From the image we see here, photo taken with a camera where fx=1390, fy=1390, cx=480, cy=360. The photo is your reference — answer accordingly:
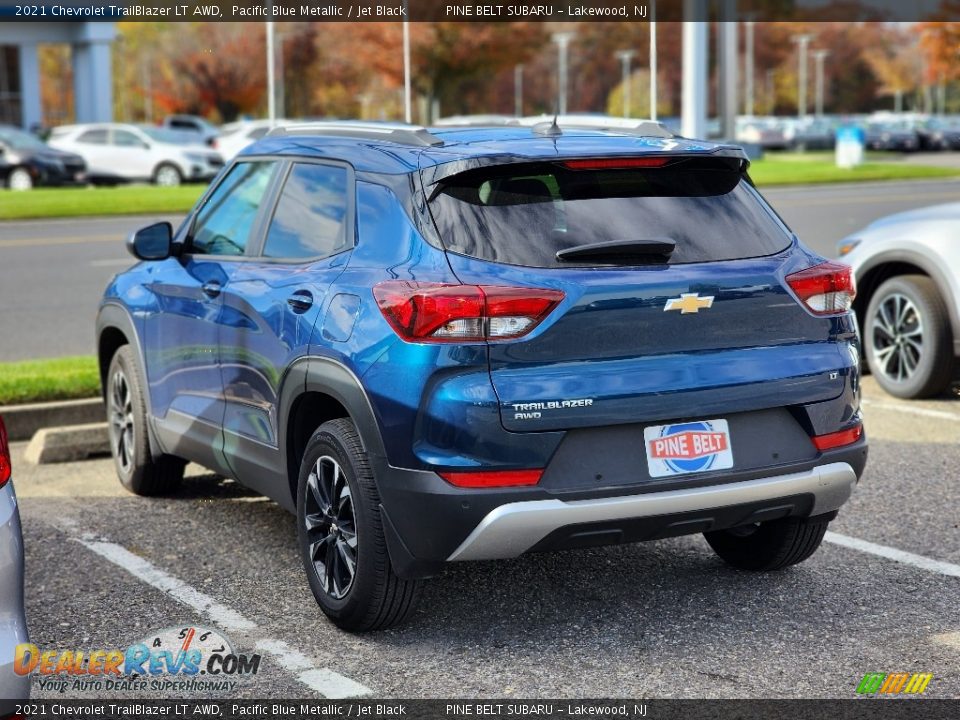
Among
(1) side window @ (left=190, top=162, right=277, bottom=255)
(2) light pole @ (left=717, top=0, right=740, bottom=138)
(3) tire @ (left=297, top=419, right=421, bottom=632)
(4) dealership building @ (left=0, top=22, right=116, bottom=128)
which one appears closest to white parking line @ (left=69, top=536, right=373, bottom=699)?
(3) tire @ (left=297, top=419, right=421, bottom=632)

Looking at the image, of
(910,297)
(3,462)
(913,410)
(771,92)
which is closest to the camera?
(3,462)

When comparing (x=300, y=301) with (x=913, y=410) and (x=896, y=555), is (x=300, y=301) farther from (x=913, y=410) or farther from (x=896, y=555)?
(x=913, y=410)

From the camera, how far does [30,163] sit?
107 ft

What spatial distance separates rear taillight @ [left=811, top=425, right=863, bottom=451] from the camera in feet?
15.7

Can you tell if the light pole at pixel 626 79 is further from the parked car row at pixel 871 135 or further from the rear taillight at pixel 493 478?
the rear taillight at pixel 493 478

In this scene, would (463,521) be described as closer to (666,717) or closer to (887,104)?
(666,717)

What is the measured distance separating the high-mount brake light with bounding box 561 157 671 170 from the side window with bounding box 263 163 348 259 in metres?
0.89

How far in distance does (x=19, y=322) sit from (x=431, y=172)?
913cm

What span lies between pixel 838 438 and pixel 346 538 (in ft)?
5.73

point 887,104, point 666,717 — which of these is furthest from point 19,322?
point 887,104

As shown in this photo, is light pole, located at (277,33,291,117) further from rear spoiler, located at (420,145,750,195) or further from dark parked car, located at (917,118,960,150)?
rear spoiler, located at (420,145,750,195)

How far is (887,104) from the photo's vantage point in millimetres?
121125

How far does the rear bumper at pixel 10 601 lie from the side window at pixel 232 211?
97.2 inches

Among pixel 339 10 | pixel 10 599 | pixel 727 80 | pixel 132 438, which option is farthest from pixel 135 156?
pixel 10 599
